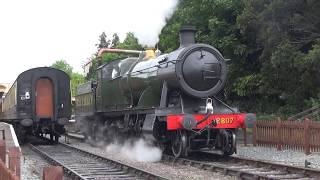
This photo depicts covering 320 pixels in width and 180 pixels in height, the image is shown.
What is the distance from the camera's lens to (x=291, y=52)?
18016mm

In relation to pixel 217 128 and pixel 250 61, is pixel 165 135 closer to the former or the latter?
pixel 217 128

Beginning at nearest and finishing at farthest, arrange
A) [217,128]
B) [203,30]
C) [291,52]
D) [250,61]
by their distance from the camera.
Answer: [217,128] → [291,52] → [250,61] → [203,30]

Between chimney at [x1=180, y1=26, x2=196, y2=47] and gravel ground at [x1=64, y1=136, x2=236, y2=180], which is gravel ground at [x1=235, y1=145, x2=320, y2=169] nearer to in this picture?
gravel ground at [x1=64, y1=136, x2=236, y2=180]

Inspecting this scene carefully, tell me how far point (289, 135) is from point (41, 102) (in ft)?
35.8

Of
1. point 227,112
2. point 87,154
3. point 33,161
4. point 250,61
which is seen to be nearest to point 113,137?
point 87,154

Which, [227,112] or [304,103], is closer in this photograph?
[227,112]

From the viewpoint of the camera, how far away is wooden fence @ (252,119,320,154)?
14.3 m

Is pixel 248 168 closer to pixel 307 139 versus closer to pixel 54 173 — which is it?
pixel 307 139

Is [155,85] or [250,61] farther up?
[250,61]

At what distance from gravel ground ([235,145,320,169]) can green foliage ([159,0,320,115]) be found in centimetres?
356

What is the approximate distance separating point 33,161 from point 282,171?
7.62m

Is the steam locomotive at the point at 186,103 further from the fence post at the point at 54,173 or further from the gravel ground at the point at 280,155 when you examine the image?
the fence post at the point at 54,173

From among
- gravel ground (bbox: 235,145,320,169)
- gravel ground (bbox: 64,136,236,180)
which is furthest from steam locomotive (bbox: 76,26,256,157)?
gravel ground (bbox: 235,145,320,169)

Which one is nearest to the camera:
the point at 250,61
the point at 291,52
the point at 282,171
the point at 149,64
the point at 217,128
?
the point at 282,171
